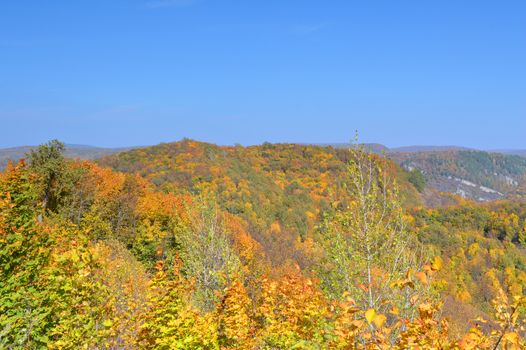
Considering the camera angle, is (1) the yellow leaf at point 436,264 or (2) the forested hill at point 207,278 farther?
(2) the forested hill at point 207,278

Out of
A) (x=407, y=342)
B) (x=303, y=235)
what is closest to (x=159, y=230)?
(x=407, y=342)

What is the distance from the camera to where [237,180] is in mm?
124375

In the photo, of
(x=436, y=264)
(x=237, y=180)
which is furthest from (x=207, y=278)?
(x=237, y=180)

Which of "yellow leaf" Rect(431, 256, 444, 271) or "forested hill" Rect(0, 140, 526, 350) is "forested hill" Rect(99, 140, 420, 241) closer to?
"forested hill" Rect(0, 140, 526, 350)

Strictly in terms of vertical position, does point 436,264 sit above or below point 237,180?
above

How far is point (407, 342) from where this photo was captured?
5324mm

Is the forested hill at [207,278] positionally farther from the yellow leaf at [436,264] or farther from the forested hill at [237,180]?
the forested hill at [237,180]

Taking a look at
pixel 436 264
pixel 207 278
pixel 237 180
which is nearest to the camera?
pixel 436 264

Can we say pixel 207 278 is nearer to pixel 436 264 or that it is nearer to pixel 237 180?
pixel 436 264

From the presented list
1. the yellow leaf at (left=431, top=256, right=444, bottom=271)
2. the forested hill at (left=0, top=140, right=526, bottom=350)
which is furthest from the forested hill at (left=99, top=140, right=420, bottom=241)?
the yellow leaf at (left=431, top=256, right=444, bottom=271)

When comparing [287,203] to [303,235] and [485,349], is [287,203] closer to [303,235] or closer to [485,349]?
[303,235]

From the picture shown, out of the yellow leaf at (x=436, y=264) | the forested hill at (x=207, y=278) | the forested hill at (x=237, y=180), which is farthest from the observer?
the forested hill at (x=237, y=180)

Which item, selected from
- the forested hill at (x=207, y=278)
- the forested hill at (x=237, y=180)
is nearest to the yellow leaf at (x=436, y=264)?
the forested hill at (x=207, y=278)

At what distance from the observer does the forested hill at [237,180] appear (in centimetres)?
10631
